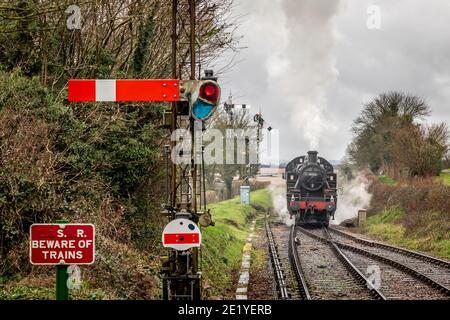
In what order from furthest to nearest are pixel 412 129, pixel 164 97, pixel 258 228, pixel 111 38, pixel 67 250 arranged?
1. pixel 412 129
2. pixel 258 228
3. pixel 111 38
4. pixel 164 97
5. pixel 67 250

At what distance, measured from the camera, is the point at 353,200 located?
129 ft

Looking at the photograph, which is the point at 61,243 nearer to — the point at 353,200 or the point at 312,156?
the point at 312,156

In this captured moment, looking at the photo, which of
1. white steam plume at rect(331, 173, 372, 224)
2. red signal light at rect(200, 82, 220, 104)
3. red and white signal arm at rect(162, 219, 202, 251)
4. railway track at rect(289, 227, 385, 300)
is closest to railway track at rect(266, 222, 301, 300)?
railway track at rect(289, 227, 385, 300)

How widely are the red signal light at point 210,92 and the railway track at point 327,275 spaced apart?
5.82 metres

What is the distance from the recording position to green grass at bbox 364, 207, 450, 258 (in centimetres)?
1893

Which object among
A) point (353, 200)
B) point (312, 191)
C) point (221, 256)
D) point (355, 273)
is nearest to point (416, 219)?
point (312, 191)

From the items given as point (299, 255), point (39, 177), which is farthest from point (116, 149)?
point (299, 255)

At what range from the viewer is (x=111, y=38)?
1467 centimetres

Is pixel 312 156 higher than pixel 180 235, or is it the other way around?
pixel 312 156

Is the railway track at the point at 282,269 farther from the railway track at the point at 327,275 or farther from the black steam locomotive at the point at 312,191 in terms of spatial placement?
the black steam locomotive at the point at 312,191

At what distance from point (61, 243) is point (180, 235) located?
1827 millimetres

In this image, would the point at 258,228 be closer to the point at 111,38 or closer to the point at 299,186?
the point at 299,186

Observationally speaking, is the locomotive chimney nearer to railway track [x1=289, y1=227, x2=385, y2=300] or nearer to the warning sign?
railway track [x1=289, y1=227, x2=385, y2=300]
